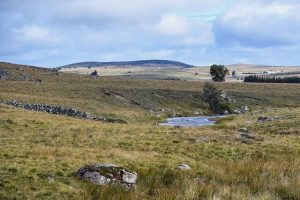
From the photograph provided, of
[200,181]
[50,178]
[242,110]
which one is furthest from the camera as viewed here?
[242,110]

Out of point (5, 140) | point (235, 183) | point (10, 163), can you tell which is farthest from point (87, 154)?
point (235, 183)

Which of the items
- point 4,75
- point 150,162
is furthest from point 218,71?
A: point 150,162

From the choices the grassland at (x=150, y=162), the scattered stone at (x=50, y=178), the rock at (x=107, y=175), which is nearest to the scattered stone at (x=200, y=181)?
the grassland at (x=150, y=162)

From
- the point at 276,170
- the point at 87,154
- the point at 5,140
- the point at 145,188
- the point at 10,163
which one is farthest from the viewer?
the point at 5,140

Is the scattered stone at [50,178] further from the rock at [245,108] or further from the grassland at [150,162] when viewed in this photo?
the rock at [245,108]

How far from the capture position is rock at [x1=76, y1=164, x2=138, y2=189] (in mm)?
13950

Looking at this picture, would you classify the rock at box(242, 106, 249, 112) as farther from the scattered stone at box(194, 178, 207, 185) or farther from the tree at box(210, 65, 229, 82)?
the scattered stone at box(194, 178, 207, 185)

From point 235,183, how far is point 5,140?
19814 millimetres

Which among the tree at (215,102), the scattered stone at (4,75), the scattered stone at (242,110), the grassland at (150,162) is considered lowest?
the scattered stone at (242,110)

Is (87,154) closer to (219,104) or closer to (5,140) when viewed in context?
(5,140)

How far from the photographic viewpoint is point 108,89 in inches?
4606

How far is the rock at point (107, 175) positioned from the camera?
13.9 m

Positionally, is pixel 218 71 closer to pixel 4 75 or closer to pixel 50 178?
pixel 4 75

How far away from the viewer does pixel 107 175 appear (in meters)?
14.4
